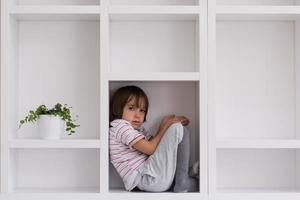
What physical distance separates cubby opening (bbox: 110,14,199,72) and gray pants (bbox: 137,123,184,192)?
0.37m

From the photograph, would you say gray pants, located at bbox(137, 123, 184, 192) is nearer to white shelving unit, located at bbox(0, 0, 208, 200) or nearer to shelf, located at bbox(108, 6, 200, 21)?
white shelving unit, located at bbox(0, 0, 208, 200)

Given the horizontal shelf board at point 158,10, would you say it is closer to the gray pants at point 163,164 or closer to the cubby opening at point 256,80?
the cubby opening at point 256,80

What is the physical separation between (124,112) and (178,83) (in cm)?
29

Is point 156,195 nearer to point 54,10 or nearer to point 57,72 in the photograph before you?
point 57,72

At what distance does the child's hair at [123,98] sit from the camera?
7.05 feet

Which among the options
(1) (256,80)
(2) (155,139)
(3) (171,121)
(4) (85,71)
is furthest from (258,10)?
(4) (85,71)

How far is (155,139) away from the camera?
2.10 m

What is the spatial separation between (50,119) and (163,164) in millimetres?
517

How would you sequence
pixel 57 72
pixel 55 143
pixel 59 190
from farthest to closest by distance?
pixel 57 72 < pixel 59 190 < pixel 55 143

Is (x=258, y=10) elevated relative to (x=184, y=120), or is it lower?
elevated

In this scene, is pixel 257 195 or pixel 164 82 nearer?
pixel 257 195

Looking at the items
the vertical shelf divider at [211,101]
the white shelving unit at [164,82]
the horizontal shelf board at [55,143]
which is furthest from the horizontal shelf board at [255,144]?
the horizontal shelf board at [55,143]

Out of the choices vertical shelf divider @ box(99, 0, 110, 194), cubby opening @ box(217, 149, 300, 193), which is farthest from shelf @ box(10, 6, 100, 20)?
cubby opening @ box(217, 149, 300, 193)

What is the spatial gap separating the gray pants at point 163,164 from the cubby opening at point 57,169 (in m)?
0.30
